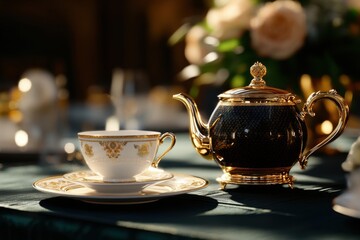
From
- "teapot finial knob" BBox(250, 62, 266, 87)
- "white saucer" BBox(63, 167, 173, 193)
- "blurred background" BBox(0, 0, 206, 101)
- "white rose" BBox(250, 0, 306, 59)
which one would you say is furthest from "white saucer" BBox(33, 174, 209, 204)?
"blurred background" BBox(0, 0, 206, 101)

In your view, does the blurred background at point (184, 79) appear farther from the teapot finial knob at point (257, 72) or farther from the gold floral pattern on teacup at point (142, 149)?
the gold floral pattern on teacup at point (142, 149)

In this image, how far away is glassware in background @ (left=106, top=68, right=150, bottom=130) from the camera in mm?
1858

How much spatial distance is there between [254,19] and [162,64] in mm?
4569

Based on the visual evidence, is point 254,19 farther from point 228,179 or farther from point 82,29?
point 82,29

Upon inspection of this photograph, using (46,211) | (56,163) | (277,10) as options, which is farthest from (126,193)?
(277,10)

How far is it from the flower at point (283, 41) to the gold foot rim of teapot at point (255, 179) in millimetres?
425

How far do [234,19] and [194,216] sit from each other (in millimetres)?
656

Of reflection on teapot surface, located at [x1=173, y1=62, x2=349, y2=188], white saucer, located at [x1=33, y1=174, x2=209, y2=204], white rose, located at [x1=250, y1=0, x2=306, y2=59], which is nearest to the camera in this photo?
white saucer, located at [x1=33, y1=174, x2=209, y2=204]

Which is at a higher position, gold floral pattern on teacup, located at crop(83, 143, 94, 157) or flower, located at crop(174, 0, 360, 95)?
flower, located at crop(174, 0, 360, 95)

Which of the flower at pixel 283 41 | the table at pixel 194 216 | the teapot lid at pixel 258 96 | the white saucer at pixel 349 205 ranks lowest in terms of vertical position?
the table at pixel 194 216

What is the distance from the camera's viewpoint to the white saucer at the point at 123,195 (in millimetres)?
663

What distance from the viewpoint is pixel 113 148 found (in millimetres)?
738

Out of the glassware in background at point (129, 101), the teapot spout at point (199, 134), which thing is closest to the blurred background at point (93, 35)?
the glassware in background at point (129, 101)

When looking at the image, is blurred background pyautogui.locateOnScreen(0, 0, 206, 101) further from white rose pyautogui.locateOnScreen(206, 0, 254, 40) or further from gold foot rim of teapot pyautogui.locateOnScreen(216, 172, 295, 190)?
gold foot rim of teapot pyautogui.locateOnScreen(216, 172, 295, 190)
